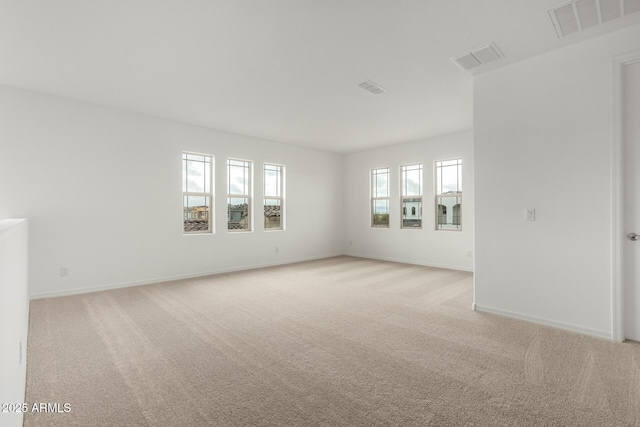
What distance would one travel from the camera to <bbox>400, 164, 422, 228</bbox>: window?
7.02m

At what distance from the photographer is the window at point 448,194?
21.1 ft

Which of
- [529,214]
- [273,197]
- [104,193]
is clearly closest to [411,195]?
[273,197]

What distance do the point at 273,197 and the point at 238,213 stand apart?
0.94m

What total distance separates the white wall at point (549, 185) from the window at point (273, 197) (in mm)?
4495

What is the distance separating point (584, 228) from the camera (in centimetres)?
295

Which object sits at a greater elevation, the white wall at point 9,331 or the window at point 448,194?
the window at point 448,194

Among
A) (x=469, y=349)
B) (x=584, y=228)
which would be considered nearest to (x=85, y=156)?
(x=469, y=349)

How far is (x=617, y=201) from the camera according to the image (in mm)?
2766

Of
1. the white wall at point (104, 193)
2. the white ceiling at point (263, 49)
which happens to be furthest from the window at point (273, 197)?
the white ceiling at point (263, 49)

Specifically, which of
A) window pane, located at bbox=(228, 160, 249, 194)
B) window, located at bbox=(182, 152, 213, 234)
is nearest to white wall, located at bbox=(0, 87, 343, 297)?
window, located at bbox=(182, 152, 213, 234)

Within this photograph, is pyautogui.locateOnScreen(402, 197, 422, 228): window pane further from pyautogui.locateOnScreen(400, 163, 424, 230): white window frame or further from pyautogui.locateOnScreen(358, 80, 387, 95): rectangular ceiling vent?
pyautogui.locateOnScreen(358, 80, 387, 95): rectangular ceiling vent

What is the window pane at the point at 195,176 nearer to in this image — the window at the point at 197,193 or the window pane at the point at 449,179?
the window at the point at 197,193

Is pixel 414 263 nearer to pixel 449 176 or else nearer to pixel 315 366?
pixel 449 176

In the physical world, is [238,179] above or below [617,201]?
above
